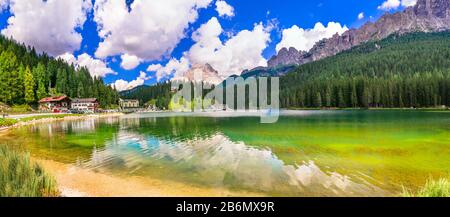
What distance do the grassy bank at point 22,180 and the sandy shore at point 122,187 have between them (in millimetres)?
914

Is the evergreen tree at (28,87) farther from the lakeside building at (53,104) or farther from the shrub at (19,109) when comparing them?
the lakeside building at (53,104)

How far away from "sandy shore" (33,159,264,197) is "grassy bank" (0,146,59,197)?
3.00 ft

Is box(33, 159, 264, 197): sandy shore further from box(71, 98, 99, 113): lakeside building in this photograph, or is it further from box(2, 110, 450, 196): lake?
box(71, 98, 99, 113): lakeside building

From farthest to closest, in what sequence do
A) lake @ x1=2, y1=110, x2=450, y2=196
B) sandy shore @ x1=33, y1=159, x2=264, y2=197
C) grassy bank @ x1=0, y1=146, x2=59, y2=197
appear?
lake @ x1=2, y1=110, x2=450, y2=196, sandy shore @ x1=33, y1=159, x2=264, y2=197, grassy bank @ x1=0, y1=146, x2=59, y2=197

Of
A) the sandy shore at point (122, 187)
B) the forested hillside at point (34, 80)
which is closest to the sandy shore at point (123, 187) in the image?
the sandy shore at point (122, 187)

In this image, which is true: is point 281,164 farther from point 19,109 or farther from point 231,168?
point 19,109

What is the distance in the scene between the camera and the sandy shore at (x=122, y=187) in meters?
13.8

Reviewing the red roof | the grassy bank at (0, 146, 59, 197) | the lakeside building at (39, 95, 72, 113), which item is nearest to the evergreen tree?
the red roof

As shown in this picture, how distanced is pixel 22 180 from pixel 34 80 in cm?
13494

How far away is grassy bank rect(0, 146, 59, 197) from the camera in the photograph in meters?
9.53

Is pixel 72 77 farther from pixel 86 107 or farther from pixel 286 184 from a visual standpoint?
pixel 286 184

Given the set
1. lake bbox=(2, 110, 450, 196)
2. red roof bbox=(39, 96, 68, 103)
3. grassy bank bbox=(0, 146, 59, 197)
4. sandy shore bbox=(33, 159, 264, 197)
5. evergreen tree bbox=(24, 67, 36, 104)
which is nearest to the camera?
grassy bank bbox=(0, 146, 59, 197)
